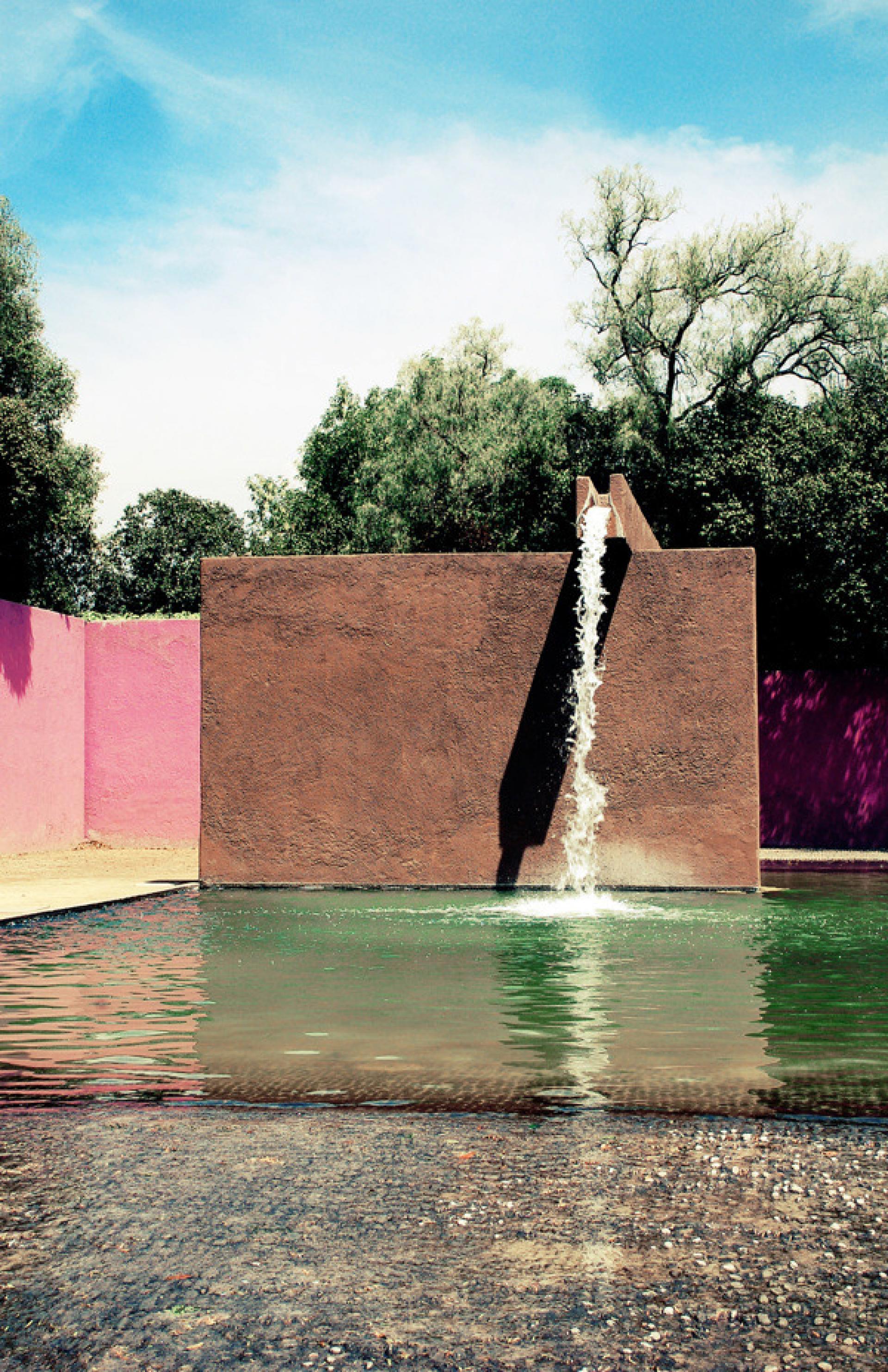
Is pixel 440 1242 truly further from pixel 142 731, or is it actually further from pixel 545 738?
pixel 142 731

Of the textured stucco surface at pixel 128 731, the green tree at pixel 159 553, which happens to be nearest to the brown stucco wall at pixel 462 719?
the textured stucco surface at pixel 128 731

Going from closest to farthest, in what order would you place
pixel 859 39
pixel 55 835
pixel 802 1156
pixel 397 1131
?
pixel 802 1156
pixel 397 1131
pixel 859 39
pixel 55 835

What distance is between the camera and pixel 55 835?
18.9 metres

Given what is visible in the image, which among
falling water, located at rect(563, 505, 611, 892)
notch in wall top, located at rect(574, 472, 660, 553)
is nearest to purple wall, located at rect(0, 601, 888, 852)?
notch in wall top, located at rect(574, 472, 660, 553)

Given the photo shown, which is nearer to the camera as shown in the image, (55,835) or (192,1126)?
(192,1126)

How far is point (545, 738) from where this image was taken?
13086 millimetres

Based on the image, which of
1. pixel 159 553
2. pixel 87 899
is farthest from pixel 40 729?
pixel 159 553

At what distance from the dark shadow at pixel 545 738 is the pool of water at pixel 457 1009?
1825 millimetres


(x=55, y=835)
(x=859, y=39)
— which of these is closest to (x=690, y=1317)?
(x=859, y=39)

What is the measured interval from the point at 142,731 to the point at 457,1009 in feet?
46.3

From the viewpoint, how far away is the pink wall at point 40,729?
17484 millimetres

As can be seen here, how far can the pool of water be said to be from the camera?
4.94 meters

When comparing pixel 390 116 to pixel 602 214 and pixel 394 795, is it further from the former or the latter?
pixel 602 214

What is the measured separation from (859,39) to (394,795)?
30.6ft
